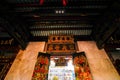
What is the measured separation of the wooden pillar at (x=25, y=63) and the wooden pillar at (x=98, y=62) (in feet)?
7.29

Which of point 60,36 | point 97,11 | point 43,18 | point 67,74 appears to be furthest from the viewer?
point 60,36

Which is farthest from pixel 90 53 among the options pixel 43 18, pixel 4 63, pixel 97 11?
pixel 4 63

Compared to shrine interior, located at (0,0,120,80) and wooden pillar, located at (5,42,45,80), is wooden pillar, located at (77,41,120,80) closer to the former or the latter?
shrine interior, located at (0,0,120,80)

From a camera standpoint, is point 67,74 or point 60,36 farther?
point 60,36

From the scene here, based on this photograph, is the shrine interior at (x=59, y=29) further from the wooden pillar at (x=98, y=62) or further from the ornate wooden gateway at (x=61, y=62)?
the wooden pillar at (x=98, y=62)

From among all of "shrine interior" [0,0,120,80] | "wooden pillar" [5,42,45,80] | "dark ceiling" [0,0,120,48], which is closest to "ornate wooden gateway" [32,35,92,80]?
"shrine interior" [0,0,120,80]

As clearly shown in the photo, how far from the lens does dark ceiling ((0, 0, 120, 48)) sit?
5.15 m

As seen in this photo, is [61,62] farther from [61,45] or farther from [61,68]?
[61,45]

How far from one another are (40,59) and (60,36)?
1.92 meters

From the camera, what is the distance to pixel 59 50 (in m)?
6.32

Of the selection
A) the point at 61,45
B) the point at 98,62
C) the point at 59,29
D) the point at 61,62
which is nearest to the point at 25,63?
the point at 61,62

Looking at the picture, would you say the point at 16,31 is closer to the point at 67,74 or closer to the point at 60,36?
the point at 60,36

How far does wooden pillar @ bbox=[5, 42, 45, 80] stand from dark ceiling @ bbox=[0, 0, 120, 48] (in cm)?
43

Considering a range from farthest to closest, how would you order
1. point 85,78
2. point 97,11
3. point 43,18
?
1. point 43,18
2. point 97,11
3. point 85,78
